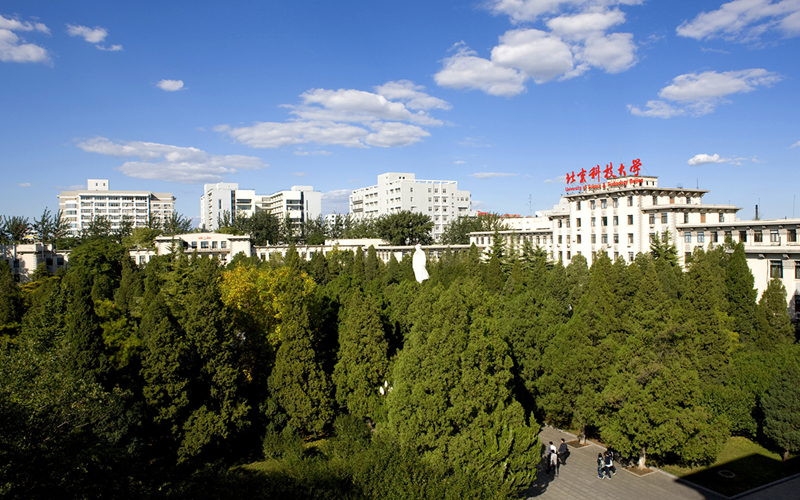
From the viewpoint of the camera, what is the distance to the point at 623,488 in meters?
15.0

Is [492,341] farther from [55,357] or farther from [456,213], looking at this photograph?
[456,213]

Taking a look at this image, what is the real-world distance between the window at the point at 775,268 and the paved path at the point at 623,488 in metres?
18.4

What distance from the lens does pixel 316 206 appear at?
11512 centimetres

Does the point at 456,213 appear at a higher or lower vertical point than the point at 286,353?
higher

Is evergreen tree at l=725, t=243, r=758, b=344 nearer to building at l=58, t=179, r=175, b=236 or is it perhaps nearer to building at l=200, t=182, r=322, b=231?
building at l=200, t=182, r=322, b=231

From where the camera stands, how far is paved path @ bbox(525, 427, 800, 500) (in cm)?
1446

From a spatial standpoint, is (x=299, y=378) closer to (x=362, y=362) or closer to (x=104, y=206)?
(x=362, y=362)

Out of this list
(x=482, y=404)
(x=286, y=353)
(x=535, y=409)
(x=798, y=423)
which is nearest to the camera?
(x=482, y=404)

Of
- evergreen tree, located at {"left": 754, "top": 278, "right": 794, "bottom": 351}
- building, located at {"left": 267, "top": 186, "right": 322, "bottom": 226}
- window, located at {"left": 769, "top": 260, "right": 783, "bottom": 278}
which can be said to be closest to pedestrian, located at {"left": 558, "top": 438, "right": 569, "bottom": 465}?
evergreen tree, located at {"left": 754, "top": 278, "right": 794, "bottom": 351}

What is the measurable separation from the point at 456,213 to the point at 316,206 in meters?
35.1

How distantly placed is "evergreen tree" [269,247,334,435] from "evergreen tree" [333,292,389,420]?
2.17 feet

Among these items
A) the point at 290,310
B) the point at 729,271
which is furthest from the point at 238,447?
the point at 729,271

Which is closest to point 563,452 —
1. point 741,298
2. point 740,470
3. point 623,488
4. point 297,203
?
point 623,488

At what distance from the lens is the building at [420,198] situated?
297 feet
